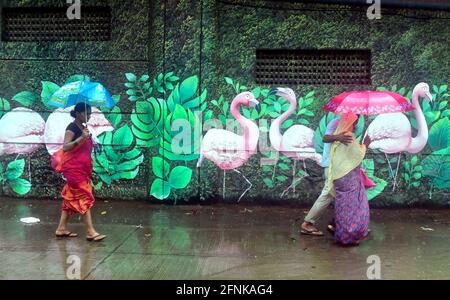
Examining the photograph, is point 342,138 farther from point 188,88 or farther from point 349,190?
point 188,88

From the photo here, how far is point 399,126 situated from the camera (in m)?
7.63

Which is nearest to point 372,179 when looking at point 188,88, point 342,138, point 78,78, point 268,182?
point 268,182

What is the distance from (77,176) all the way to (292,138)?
326cm

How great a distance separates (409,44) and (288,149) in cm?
229

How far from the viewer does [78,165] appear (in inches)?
234

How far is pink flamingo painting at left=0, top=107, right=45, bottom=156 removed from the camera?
8.16m

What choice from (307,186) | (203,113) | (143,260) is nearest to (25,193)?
(203,113)

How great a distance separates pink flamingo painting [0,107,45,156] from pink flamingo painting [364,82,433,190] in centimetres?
492

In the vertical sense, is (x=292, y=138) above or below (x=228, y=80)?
below

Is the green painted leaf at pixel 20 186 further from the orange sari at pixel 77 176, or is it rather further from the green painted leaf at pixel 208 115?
the green painted leaf at pixel 208 115

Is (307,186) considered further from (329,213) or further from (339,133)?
(339,133)

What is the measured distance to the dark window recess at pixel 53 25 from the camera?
8.12 metres

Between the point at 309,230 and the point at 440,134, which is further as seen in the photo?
the point at 440,134

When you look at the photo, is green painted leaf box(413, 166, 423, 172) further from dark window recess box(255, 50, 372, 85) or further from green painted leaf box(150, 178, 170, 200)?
green painted leaf box(150, 178, 170, 200)
